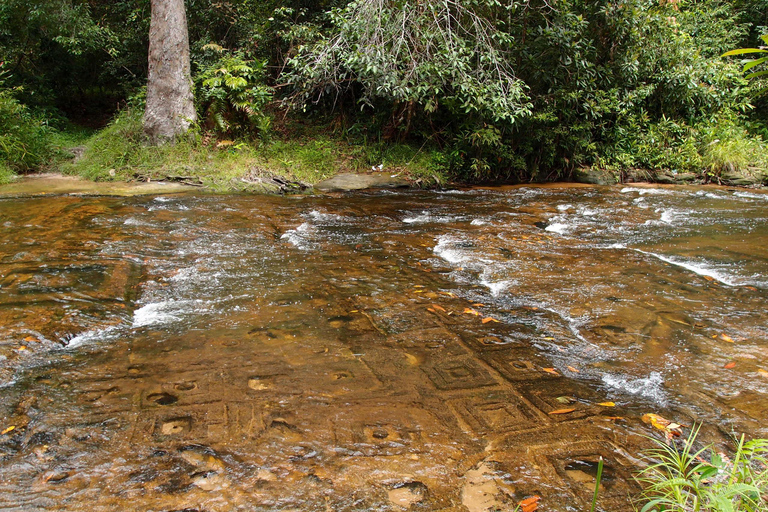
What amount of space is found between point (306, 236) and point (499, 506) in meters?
4.22

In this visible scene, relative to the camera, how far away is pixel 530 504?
203cm

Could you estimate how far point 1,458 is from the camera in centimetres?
221

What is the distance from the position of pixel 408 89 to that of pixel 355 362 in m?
5.63

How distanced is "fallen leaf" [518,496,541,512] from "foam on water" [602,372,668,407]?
1.08m

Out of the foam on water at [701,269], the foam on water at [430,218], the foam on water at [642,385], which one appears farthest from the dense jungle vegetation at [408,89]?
the foam on water at [642,385]

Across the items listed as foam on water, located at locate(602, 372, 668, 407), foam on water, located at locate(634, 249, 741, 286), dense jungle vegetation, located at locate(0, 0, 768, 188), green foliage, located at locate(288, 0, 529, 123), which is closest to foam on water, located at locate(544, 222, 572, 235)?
foam on water, located at locate(634, 249, 741, 286)

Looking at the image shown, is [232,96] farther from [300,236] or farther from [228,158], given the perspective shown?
[300,236]

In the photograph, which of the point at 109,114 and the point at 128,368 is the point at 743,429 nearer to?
the point at 128,368

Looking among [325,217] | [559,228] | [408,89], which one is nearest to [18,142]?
[325,217]

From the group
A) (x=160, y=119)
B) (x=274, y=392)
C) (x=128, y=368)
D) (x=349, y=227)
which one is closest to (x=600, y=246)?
(x=349, y=227)

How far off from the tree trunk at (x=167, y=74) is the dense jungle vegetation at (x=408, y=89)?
0.34m

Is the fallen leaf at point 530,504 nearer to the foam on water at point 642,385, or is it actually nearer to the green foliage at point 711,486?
the green foliage at point 711,486

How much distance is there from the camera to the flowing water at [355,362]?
2.15m

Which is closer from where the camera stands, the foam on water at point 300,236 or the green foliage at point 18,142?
the foam on water at point 300,236
